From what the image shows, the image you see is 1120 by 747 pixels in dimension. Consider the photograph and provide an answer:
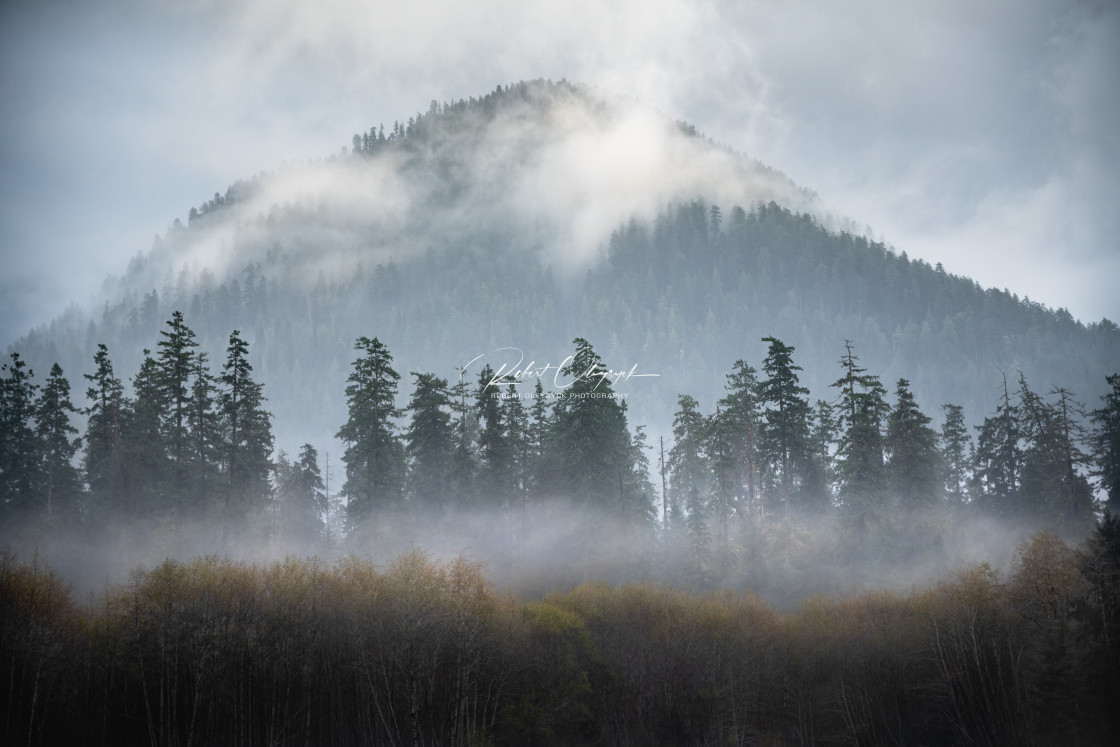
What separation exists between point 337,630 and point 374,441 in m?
17.9

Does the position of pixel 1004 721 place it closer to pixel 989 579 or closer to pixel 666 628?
pixel 989 579

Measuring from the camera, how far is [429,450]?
6569 centimetres

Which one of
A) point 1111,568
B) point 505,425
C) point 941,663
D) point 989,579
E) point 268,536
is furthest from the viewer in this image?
point 505,425

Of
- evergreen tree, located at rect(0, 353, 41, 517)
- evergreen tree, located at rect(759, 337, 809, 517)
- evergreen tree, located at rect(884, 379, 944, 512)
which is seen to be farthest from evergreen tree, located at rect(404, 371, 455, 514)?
evergreen tree, located at rect(884, 379, 944, 512)

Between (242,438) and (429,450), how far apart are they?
1517 cm

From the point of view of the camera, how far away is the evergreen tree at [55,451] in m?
56.8

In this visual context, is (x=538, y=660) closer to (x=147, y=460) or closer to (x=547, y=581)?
(x=547, y=581)

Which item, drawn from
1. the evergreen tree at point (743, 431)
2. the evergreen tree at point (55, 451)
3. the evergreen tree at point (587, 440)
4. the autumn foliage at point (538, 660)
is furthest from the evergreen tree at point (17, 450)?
the evergreen tree at point (743, 431)

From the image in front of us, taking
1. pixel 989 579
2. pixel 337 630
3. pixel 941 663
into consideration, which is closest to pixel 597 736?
pixel 337 630

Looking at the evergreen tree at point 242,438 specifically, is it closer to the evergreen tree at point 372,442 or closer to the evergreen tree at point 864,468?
the evergreen tree at point 372,442

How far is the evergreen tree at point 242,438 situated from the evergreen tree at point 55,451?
1199 centimetres

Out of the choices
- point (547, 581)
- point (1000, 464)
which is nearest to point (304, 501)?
point (547, 581)

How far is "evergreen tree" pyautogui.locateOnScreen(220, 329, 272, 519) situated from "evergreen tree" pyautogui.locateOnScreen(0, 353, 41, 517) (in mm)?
13540

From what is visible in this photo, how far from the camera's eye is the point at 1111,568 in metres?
42.6
